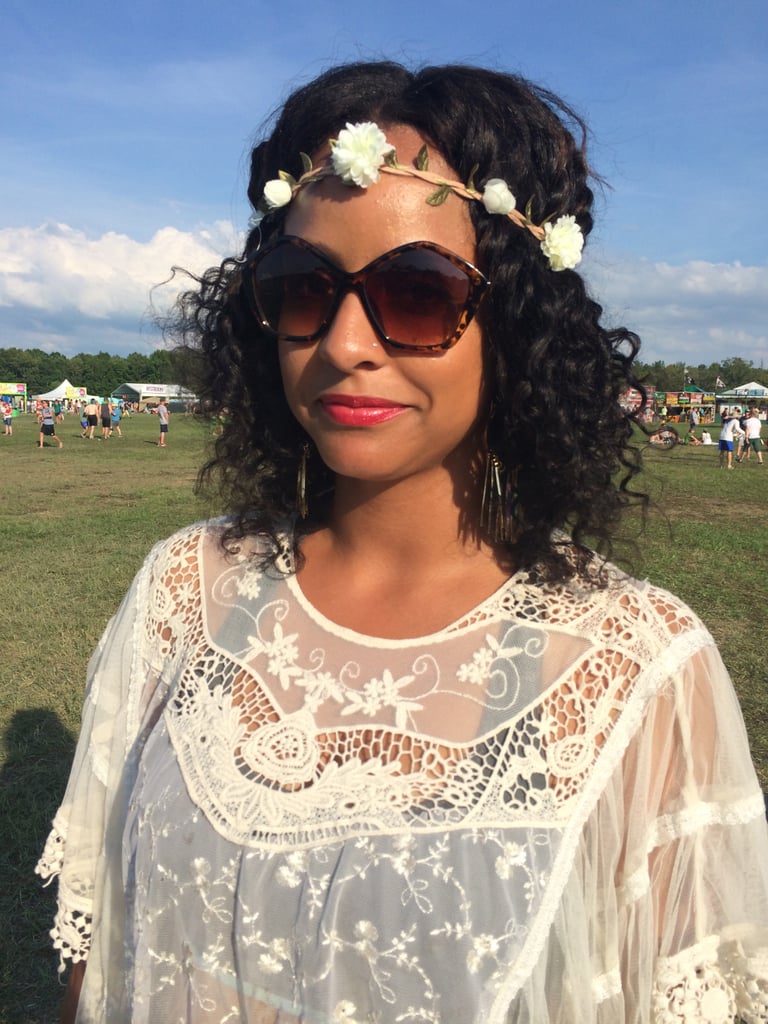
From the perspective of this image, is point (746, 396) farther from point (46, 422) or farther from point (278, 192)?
point (278, 192)

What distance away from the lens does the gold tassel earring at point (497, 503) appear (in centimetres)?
167

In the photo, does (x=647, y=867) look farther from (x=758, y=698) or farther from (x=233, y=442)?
(x=758, y=698)

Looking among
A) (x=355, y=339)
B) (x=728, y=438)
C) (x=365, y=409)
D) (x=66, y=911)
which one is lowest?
(x=66, y=911)

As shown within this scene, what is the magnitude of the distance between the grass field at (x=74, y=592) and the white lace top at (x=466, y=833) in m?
0.46

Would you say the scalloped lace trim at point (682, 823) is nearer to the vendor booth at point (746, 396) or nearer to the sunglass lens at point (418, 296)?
the sunglass lens at point (418, 296)

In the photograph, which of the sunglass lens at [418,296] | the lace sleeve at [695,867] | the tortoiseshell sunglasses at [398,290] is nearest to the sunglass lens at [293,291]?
the tortoiseshell sunglasses at [398,290]

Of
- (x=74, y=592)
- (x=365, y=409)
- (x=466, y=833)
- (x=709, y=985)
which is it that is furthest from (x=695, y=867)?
(x=74, y=592)

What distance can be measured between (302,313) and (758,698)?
16.1 ft

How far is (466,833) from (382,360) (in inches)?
32.6

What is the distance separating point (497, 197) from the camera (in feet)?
4.67

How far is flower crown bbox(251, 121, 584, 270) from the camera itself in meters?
1.39

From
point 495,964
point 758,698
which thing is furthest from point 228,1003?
point 758,698

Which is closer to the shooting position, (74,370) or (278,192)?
(278,192)

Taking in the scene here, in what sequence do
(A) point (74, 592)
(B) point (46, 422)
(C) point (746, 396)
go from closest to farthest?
(A) point (74, 592), (B) point (46, 422), (C) point (746, 396)
